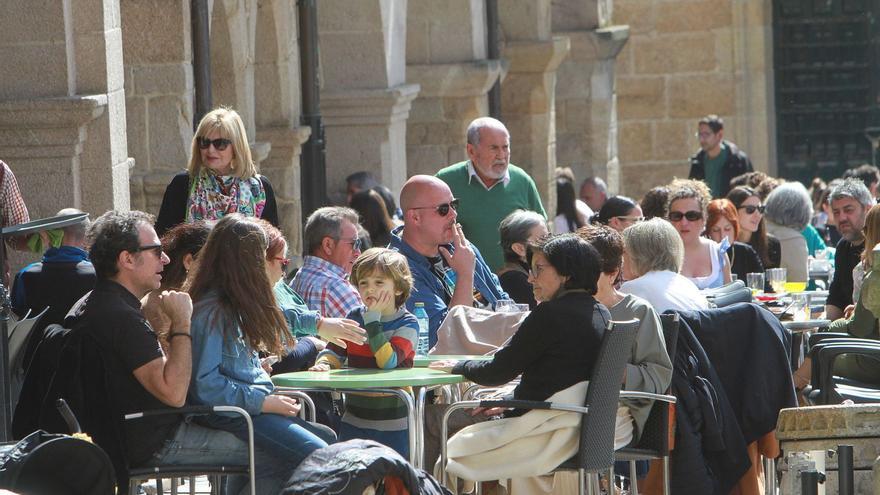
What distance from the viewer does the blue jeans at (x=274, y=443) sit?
5965mm

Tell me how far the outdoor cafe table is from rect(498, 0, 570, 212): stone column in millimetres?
10540

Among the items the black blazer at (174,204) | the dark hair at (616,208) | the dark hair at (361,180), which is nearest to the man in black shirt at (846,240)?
the dark hair at (616,208)

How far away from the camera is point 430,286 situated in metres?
7.73

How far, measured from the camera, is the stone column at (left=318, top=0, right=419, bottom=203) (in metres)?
12.7

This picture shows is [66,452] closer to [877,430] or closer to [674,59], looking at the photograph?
[877,430]

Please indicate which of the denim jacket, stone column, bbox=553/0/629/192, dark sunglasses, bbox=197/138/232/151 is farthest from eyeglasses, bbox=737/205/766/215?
stone column, bbox=553/0/629/192

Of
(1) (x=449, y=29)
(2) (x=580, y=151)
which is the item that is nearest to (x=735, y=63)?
(2) (x=580, y=151)

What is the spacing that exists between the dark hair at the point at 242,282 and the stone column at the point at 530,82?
11.0 m

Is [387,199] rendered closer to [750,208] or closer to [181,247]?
[750,208]

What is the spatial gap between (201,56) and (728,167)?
7.99 m

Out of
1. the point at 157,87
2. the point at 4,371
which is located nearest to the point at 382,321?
the point at 4,371

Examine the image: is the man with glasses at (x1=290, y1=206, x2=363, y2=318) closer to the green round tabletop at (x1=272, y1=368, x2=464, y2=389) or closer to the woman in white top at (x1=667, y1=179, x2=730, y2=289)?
the green round tabletop at (x1=272, y1=368, x2=464, y2=389)

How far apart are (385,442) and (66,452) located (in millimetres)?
1798

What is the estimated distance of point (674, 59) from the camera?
20.7m
